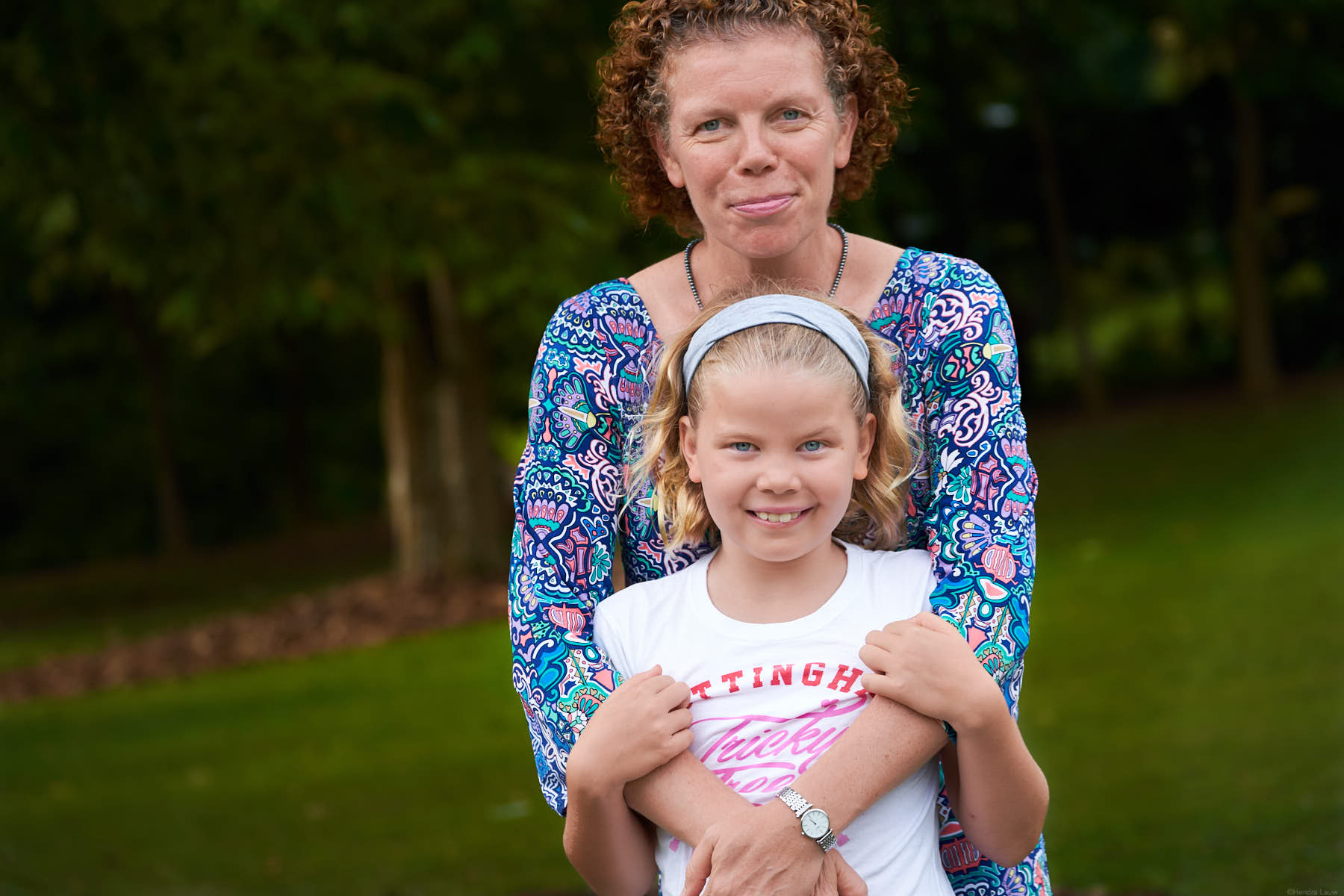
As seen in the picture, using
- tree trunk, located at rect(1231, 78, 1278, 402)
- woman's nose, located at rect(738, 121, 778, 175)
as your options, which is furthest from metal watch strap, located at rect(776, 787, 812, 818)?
tree trunk, located at rect(1231, 78, 1278, 402)

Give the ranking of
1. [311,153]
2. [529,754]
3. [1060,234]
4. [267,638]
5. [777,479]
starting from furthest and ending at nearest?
1. [1060,234]
2. [267,638]
3. [529,754]
4. [311,153]
5. [777,479]

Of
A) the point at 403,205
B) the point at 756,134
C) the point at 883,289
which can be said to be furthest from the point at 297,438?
the point at 756,134

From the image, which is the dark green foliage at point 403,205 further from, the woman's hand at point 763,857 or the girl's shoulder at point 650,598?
the woman's hand at point 763,857

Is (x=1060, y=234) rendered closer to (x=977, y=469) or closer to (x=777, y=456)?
(x=977, y=469)

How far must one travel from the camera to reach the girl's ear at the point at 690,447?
223 cm

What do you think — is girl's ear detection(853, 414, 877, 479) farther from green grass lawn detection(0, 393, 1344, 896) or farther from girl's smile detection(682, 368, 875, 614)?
green grass lawn detection(0, 393, 1344, 896)

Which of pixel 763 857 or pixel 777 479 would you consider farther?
pixel 777 479

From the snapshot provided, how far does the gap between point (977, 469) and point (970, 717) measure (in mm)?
398

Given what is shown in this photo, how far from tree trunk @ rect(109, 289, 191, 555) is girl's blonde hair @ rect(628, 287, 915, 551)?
59.3 ft

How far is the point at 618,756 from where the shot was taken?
205 centimetres

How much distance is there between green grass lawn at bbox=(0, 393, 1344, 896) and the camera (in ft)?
20.1

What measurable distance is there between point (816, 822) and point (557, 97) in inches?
360

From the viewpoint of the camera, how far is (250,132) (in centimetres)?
720

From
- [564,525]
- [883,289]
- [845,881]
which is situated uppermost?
[883,289]
